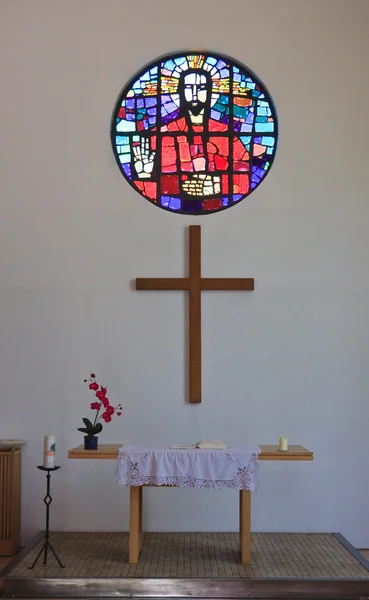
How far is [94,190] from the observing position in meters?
6.37

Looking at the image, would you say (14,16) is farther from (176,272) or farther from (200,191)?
(176,272)

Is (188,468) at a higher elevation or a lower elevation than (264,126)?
lower

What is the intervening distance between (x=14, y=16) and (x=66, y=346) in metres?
2.98

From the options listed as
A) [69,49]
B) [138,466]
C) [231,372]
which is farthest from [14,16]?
[138,466]

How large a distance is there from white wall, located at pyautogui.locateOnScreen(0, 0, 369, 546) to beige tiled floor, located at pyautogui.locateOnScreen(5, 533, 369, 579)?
26 centimetres

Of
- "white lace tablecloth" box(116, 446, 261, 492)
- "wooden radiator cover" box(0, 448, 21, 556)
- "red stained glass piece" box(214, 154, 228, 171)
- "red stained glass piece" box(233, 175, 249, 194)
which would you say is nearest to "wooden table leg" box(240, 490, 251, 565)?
"white lace tablecloth" box(116, 446, 261, 492)

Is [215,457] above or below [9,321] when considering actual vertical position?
below

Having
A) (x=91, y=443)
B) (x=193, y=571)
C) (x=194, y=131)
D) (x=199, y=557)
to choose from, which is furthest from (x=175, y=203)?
(x=193, y=571)

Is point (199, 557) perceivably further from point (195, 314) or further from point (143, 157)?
point (143, 157)

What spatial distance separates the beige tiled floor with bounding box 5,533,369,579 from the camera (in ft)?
16.1

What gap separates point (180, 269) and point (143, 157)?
1096 mm

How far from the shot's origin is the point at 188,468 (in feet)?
16.7

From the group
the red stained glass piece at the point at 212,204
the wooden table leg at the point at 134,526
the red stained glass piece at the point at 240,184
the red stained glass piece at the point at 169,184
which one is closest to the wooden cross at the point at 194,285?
the red stained glass piece at the point at 212,204

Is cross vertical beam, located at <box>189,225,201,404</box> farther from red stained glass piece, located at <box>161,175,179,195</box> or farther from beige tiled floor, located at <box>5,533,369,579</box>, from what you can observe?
beige tiled floor, located at <box>5,533,369,579</box>
